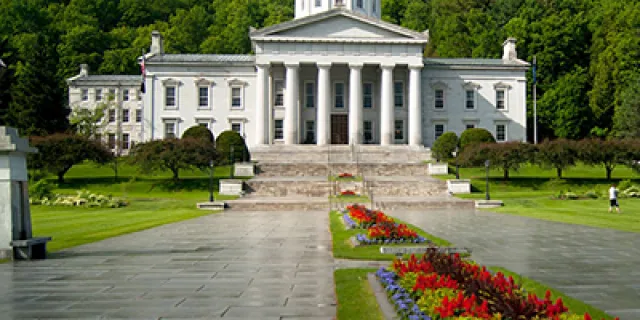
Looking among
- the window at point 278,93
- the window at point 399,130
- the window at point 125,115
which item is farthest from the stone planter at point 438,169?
the window at point 125,115

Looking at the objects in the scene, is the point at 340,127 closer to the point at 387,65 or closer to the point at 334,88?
the point at 334,88

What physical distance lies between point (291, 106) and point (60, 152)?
22.0 metres

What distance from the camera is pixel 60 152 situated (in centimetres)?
4619

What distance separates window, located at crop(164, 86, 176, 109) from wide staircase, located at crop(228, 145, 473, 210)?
14071 mm

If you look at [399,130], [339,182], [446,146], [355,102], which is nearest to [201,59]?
[355,102]

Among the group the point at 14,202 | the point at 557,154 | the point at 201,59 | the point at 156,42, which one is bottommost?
the point at 14,202

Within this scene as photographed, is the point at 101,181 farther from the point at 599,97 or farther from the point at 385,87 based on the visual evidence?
the point at 599,97

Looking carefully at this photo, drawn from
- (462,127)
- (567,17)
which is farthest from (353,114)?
(567,17)

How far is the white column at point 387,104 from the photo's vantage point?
6081cm

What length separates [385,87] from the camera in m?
61.0

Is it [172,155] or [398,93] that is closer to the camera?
[172,155]

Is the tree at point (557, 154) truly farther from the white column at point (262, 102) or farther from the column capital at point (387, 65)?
the white column at point (262, 102)

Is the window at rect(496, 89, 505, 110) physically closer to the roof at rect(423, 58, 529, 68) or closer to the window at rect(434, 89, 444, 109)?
the roof at rect(423, 58, 529, 68)

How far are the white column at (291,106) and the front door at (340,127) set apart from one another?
20.4 ft
